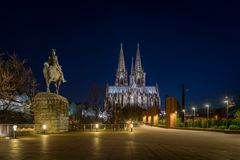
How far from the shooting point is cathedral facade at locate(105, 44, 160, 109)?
179 meters

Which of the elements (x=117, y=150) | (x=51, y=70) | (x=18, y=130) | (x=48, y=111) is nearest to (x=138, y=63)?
(x=51, y=70)

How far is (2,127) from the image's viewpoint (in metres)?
24.9

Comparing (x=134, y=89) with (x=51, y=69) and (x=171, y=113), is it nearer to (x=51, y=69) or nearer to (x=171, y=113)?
(x=171, y=113)

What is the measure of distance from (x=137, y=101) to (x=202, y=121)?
137 m

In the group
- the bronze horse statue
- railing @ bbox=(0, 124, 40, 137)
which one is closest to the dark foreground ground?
railing @ bbox=(0, 124, 40, 137)

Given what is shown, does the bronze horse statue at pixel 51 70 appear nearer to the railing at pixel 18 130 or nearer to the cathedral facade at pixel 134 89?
the railing at pixel 18 130

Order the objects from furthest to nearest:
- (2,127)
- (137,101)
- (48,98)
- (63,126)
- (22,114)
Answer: (137,101)
(22,114)
(63,126)
(48,98)
(2,127)

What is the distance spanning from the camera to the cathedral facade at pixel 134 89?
179125 mm

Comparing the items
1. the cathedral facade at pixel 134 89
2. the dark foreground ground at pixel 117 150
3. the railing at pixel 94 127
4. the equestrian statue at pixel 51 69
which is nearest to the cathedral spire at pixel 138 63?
the cathedral facade at pixel 134 89

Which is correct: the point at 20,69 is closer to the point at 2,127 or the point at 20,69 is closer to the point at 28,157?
the point at 2,127

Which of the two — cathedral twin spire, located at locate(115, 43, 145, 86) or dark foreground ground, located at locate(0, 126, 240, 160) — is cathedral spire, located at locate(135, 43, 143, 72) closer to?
cathedral twin spire, located at locate(115, 43, 145, 86)

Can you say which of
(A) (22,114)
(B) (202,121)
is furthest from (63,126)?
(B) (202,121)

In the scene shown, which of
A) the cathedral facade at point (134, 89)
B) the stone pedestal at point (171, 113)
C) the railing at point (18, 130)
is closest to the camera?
the railing at point (18, 130)

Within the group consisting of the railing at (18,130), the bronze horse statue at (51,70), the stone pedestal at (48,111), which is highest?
the bronze horse statue at (51,70)
